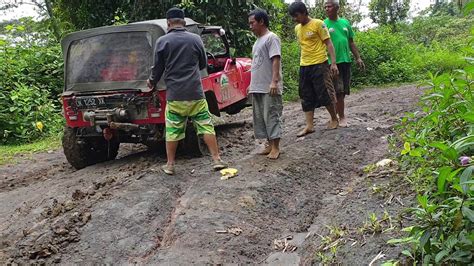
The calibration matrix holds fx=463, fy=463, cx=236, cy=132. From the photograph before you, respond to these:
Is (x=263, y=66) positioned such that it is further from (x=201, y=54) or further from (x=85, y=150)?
(x=85, y=150)

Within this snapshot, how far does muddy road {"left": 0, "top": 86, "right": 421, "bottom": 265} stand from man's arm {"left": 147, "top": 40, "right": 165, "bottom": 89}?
3.19 feet

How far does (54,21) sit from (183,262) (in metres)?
11.2

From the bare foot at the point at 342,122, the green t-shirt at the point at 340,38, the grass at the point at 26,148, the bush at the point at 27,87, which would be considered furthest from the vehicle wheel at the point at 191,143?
the bush at the point at 27,87

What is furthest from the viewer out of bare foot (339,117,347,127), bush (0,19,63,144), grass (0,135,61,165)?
bush (0,19,63,144)

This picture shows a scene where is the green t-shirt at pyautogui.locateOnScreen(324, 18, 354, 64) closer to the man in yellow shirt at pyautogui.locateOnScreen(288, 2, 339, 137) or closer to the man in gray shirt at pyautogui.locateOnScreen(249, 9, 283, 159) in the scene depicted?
the man in yellow shirt at pyautogui.locateOnScreen(288, 2, 339, 137)

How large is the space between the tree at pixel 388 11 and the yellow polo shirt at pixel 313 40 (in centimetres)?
1598

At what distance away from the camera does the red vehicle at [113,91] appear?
5414mm

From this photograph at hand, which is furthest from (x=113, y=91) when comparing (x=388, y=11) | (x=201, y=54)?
(x=388, y=11)

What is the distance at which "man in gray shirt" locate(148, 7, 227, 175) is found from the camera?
4887mm

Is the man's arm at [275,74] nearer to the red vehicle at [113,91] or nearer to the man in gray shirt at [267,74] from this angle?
the man in gray shirt at [267,74]

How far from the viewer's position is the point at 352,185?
4.39 meters

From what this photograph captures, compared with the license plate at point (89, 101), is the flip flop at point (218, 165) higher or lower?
lower

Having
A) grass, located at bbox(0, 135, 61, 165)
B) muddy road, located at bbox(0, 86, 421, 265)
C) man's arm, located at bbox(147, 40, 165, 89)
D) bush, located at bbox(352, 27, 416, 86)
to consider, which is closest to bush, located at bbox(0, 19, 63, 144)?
grass, located at bbox(0, 135, 61, 165)

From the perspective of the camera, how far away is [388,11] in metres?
20.6
